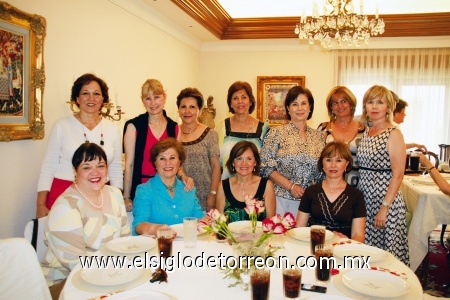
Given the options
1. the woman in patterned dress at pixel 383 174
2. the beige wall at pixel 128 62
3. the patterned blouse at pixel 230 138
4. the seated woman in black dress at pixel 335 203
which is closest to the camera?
the seated woman in black dress at pixel 335 203

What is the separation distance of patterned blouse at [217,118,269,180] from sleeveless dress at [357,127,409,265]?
811 mm

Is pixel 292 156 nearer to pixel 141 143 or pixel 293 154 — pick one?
pixel 293 154

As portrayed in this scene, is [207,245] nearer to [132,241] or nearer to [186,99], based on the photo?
[132,241]

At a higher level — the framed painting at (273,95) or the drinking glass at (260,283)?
the framed painting at (273,95)

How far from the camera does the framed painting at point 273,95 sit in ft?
22.6

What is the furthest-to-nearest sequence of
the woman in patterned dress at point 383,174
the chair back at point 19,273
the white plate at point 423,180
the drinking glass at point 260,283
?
the white plate at point 423,180 < the woman in patterned dress at point 383,174 < the chair back at point 19,273 < the drinking glass at point 260,283

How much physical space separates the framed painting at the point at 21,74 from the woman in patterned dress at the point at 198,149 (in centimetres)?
105

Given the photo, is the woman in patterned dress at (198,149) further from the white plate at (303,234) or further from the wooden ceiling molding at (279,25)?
the wooden ceiling molding at (279,25)

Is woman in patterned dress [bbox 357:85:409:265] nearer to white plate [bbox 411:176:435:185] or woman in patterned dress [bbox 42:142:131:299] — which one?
white plate [bbox 411:176:435:185]

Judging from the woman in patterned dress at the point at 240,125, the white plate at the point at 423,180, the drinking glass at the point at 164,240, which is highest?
the woman in patterned dress at the point at 240,125

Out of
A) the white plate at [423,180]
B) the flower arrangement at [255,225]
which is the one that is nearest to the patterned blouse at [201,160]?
the flower arrangement at [255,225]

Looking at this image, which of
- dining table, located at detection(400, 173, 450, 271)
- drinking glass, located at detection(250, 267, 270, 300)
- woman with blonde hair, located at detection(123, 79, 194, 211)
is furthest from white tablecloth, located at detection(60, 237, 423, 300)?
dining table, located at detection(400, 173, 450, 271)

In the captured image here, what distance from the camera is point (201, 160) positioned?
303cm

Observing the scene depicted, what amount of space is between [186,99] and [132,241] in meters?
1.44
